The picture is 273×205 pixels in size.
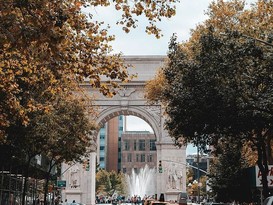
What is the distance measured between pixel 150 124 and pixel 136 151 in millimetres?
84147

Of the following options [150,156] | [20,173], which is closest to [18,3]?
[20,173]

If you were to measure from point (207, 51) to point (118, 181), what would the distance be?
10578 cm

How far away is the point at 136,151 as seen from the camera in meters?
145

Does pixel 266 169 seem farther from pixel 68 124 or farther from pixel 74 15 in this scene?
pixel 74 15

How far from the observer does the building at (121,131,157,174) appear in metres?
144

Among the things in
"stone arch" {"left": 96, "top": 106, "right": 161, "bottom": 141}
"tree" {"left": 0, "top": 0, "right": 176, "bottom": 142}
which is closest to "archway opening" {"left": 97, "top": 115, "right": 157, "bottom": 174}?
"stone arch" {"left": 96, "top": 106, "right": 161, "bottom": 141}

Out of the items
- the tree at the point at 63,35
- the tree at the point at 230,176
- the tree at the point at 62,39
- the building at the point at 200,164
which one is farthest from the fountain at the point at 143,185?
the tree at the point at 63,35

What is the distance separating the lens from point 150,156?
144500 millimetres

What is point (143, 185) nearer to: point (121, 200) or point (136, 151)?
point (121, 200)

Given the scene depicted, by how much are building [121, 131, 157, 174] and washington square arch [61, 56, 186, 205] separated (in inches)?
3205

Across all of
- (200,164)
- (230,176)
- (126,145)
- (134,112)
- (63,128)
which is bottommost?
(230,176)

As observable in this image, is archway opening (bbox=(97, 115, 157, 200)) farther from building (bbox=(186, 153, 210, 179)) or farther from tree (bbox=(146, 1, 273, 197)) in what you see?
tree (bbox=(146, 1, 273, 197))

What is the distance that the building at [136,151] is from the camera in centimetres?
14400

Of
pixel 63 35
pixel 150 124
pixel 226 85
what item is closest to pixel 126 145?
pixel 150 124
